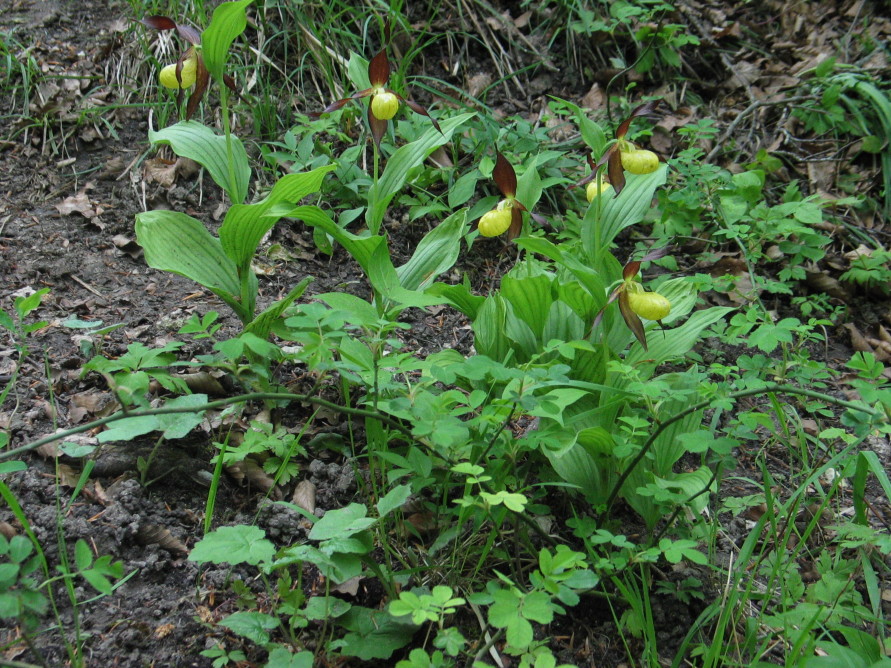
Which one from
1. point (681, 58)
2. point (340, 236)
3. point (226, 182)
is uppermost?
point (681, 58)

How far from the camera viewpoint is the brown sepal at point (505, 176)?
1662 mm

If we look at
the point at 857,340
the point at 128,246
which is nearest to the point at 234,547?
the point at 128,246

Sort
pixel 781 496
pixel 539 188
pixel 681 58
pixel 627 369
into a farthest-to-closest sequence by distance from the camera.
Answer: pixel 681 58 → pixel 539 188 → pixel 781 496 → pixel 627 369

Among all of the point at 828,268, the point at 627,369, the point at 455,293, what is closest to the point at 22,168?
the point at 455,293

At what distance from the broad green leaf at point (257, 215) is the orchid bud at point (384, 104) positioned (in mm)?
249

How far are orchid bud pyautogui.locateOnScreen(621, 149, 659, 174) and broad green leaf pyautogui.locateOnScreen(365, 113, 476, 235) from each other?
54 centimetres

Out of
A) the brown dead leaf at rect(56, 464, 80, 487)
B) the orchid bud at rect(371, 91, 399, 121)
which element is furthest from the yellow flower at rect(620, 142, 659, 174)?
the brown dead leaf at rect(56, 464, 80, 487)

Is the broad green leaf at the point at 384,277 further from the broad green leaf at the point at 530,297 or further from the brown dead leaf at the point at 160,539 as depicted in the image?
the brown dead leaf at the point at 160,539

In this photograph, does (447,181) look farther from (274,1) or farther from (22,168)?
(22,168)

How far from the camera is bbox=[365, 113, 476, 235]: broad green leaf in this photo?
6.19 ft

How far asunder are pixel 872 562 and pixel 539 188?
1.26 metres

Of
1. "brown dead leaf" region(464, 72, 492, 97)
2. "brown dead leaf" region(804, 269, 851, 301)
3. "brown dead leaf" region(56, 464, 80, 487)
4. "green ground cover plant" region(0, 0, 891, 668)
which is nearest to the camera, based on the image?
"green ground cover plant" region(0, 0, 891, 668)

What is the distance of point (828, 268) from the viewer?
2.66 m

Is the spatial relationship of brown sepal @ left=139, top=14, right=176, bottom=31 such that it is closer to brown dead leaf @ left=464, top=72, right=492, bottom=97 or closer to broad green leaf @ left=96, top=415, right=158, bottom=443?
broad green leaf @ left=96, top=415, right=158, bottom=443
